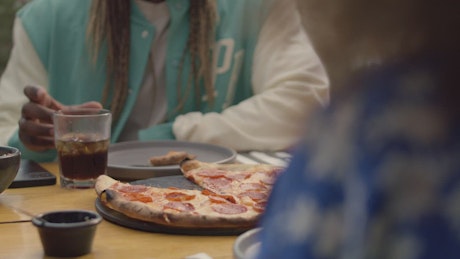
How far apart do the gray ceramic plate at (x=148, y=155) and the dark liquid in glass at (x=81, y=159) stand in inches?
2.3

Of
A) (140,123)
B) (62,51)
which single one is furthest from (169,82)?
(62,51)

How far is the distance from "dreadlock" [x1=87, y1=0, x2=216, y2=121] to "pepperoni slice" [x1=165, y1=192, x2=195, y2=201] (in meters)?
1.07

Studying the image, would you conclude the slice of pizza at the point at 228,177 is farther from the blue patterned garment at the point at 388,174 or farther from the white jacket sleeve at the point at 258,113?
the blue patterned garment at the point at 388,174

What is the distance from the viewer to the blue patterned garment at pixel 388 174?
345 millimetres

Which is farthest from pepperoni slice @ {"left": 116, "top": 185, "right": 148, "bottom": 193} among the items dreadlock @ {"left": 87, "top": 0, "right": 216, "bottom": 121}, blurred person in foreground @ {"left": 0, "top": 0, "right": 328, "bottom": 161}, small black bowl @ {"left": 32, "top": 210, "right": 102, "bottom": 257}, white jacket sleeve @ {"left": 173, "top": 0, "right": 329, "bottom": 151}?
dreadlock @ {"left": 87, "top": 0, "right": 216, "bottom": 121}

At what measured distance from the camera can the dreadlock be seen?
2283mm

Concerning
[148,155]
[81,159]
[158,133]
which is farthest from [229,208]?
[158,133]

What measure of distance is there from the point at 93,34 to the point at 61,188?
1000 millimetres

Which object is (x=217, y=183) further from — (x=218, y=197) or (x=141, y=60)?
(x=141, y=60)

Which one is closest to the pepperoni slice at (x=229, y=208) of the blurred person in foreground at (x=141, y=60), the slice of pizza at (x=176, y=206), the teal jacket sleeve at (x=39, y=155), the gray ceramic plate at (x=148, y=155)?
the slice of pizza at (x=176, y=206)

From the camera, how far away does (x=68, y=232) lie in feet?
3.14

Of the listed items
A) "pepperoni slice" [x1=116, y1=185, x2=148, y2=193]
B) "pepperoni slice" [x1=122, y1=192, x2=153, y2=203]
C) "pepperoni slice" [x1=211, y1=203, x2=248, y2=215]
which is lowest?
"pepperoni slice" [x1=116, y1=185, x2=148, y2=193]

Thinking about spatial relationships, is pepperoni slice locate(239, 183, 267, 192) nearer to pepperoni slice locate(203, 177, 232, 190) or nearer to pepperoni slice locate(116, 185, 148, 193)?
pepperoni slice locate(203, 177, 232, 190)

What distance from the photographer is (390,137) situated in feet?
1.15
